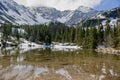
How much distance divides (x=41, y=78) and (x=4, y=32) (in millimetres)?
166549

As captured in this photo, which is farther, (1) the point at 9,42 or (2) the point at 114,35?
(1) the point at 9,42

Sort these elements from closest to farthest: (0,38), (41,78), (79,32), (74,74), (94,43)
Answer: (41,78) < (74,74) < (94,43) < (79,32) < (0,38)

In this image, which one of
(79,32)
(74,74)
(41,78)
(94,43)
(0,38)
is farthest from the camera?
(0,38)

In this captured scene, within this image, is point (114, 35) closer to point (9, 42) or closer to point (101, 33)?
point (101, 33)

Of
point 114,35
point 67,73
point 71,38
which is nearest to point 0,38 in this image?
point 71,38

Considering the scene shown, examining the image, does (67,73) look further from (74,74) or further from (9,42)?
(9,42)

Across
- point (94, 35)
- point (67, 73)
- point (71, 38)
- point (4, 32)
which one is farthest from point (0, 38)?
point (67, 73)

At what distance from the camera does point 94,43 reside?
15062cm

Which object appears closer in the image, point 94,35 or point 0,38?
point 94,35

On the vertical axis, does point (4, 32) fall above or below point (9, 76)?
above

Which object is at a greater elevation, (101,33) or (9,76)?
(101,33)

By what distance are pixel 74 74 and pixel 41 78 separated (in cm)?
651

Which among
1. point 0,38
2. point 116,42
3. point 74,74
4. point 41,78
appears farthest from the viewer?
point 0,38

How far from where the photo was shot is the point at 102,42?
154250mm
